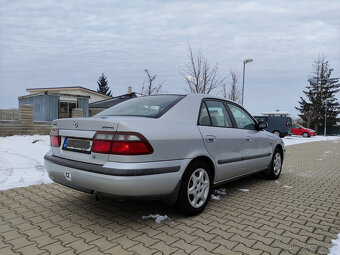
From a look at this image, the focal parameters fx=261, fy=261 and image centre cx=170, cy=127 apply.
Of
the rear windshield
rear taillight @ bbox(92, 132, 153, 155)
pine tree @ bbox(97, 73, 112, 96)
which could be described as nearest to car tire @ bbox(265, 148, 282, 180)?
the rear windshield

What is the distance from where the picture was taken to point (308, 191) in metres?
4.83

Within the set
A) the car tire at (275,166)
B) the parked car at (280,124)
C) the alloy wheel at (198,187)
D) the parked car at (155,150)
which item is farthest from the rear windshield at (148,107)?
the parked car at (280,124)

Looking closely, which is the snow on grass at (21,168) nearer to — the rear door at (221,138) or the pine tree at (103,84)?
the rear door at (221,138)

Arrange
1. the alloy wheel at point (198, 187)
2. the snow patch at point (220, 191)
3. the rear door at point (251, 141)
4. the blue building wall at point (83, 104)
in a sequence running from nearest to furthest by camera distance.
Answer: the alloy wheel at point (198, 187) → the rear door at point (251, 141) → the snow patch at point (220, 191) → the blue building wall at point (83, 104)

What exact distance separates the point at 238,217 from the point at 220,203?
1.90ft

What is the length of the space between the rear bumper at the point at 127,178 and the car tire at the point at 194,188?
0.15m

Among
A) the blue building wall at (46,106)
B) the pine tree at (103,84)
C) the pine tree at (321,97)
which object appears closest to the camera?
the blue building wall at (46,106)

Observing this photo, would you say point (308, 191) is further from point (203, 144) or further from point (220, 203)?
point (203, 144)

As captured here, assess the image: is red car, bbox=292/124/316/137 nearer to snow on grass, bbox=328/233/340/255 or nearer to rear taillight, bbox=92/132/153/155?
snow on grass, bbox=328/233/340/255

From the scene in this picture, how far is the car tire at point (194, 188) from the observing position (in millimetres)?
3131

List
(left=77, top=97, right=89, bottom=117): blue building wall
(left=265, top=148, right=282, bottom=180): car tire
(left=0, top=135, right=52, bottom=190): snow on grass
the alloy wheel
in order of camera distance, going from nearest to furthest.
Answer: the alloy wheel, (left=0, top=135, right=52, bottom=190): snow on grass, (left=265, top=148, right=282, bottom=180): car tire, (left=77, top=97, right=89, bottom=117): blue building wall

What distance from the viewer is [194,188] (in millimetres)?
3305

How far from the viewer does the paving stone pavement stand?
2541 millimetres

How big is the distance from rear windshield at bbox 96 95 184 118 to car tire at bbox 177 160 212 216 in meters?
0.78
